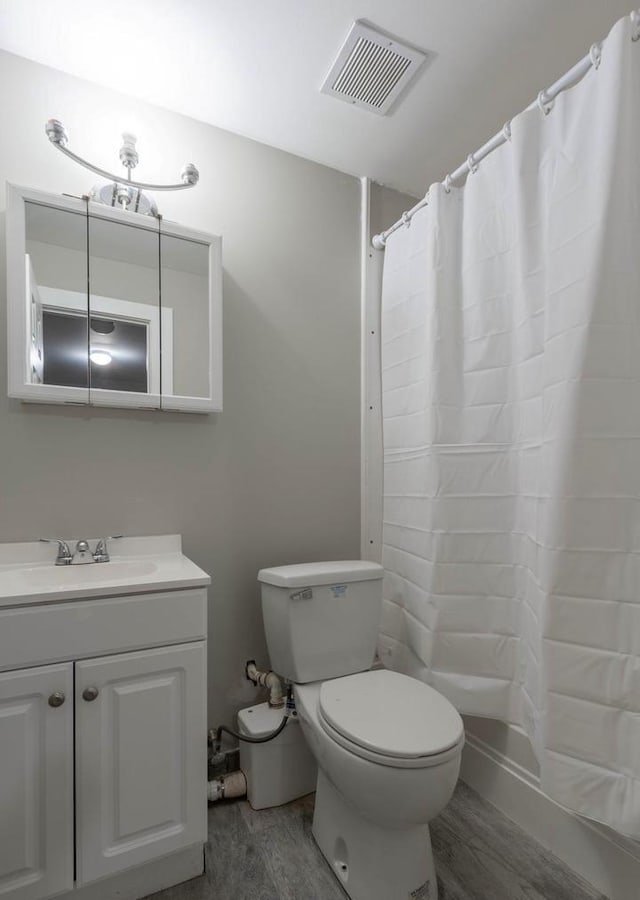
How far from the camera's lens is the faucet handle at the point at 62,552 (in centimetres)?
137

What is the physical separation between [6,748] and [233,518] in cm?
87

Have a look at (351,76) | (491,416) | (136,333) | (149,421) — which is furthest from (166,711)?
(351,76)

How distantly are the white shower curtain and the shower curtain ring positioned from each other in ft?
0.08

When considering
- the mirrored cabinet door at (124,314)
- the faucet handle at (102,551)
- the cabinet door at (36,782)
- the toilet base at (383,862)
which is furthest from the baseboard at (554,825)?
the mirrored cabinet door at (124,314)

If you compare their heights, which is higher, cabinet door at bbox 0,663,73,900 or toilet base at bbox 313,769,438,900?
cabinet door at bbox 0,663,73,900

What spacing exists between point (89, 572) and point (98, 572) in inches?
1.0

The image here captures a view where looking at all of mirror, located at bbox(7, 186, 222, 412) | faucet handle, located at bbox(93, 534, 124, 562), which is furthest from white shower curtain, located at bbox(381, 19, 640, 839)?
faucet handle, located at bbox(93, 534, 124, 562)

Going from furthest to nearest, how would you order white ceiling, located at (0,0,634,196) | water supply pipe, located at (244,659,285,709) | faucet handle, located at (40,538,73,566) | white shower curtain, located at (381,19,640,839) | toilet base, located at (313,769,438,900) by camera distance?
water supply pipe, located at (244,659,285,709) < faucet handle, located at (40,538,73,566) < white ceiling, located at (0,0,634,196) < toilet base, located at (313,769,438,900) < white shower curtain, located at (381,19,640,839)

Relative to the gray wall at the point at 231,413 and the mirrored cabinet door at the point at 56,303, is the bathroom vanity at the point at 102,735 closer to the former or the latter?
the gray wall at the point at 231,413

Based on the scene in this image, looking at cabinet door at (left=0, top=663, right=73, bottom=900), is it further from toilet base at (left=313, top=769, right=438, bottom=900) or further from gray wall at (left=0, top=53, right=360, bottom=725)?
toilet base at (left=313, top=769, right=438, bottom=900)

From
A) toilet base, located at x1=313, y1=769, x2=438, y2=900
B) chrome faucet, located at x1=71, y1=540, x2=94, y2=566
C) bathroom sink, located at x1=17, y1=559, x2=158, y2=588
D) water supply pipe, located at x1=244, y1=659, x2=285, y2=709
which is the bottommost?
toilet base, located at x1=313, y1=769, x2=438, y2=900

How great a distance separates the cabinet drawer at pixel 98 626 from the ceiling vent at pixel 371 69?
1.65 meters

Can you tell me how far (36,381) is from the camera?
1.36m

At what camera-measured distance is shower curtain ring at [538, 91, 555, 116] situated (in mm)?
1198
